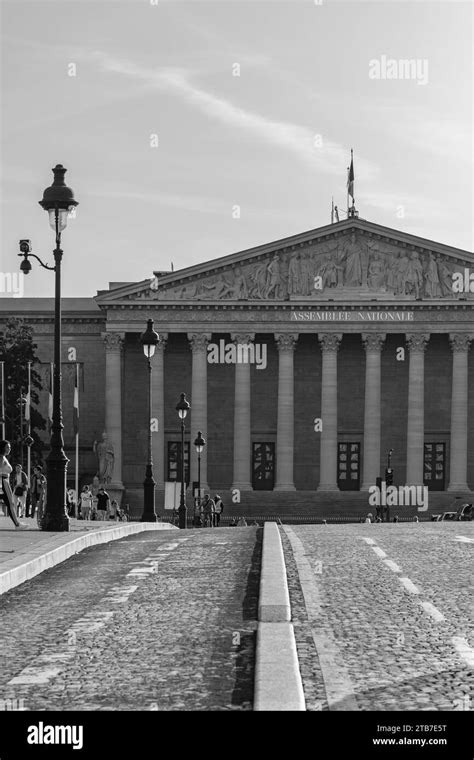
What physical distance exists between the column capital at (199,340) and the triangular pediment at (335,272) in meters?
2.38

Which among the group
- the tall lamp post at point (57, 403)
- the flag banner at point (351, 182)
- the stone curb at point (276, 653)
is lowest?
the stone curb at point (276, 653)

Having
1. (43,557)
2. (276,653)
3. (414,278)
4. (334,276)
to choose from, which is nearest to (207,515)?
(334,276)

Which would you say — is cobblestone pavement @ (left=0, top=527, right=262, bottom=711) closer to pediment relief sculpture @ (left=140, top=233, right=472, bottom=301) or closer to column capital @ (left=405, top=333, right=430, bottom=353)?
column capital @ (left=405, top=333, right=430, bottom=353)

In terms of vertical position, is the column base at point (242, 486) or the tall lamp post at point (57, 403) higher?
the tall lamp post at point (57, 403)

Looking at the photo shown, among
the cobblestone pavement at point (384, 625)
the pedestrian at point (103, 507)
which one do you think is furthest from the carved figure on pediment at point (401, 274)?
the cobblestone pavement at point (384, 625)

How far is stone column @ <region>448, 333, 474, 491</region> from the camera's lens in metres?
96.2

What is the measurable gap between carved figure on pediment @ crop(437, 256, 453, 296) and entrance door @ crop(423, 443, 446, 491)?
35.1 ft

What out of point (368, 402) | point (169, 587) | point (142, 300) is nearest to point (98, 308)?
point (142, 300)

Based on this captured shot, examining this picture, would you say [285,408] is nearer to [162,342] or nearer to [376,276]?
[162,342]

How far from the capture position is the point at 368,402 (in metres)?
96.1

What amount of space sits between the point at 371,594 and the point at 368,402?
79798mm

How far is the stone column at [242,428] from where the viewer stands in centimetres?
9638

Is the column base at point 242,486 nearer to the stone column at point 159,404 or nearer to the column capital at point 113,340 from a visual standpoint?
the stone column at point 159,404

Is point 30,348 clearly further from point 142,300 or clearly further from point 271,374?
point 271,374
